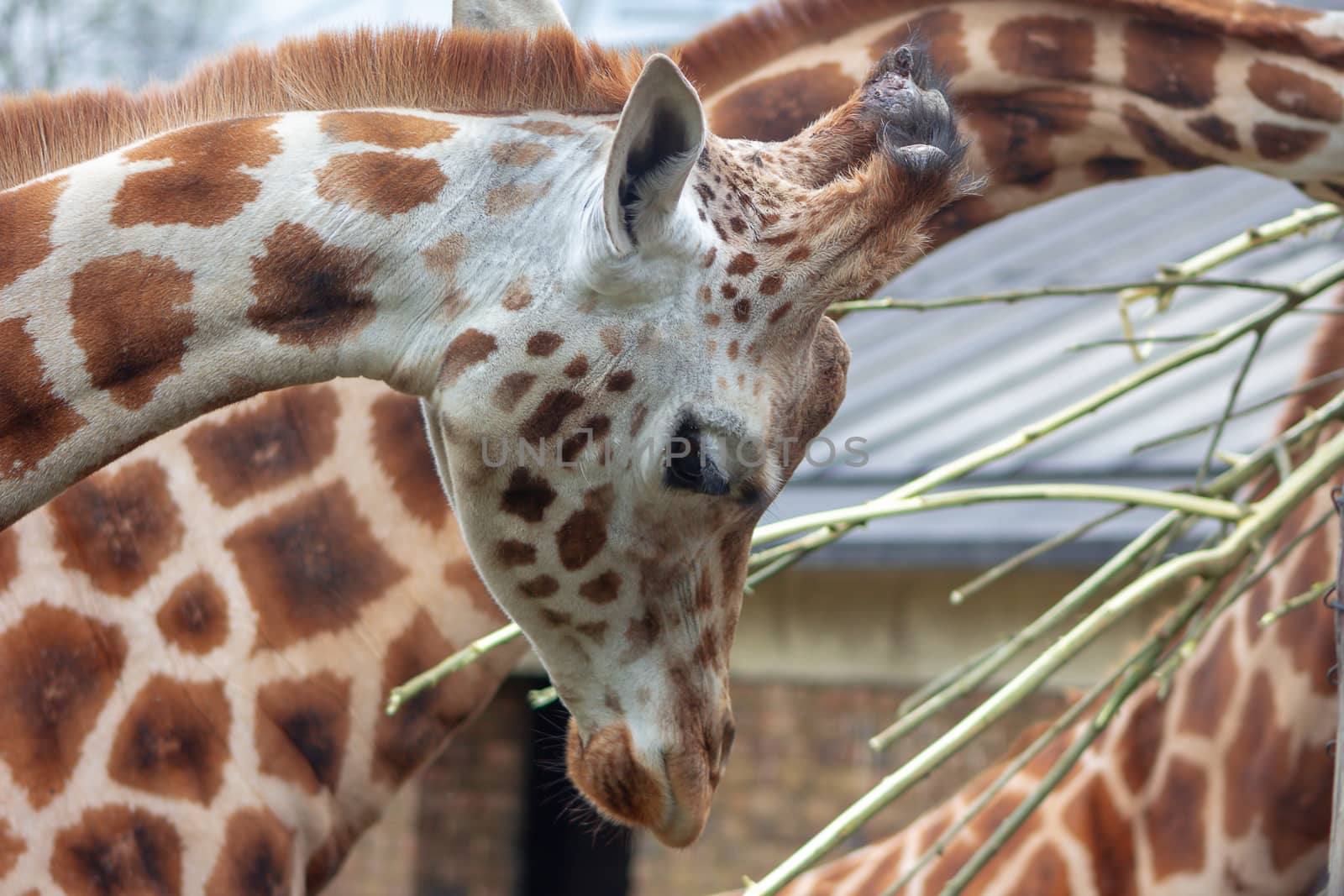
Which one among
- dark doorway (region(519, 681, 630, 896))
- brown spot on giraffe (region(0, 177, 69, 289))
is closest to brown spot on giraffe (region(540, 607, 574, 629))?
brown spot on giraffe (region(0, 177, 69, 289))

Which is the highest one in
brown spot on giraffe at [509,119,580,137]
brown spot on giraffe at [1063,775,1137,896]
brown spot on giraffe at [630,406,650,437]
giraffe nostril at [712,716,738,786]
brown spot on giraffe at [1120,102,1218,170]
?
brown spot on giraffe at [509,119,580,137]

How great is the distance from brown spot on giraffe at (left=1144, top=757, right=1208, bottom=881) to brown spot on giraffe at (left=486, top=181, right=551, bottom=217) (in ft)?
5.79

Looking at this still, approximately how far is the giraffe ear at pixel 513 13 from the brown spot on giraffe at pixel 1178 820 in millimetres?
1755

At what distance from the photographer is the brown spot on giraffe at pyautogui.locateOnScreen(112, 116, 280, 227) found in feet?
5.75

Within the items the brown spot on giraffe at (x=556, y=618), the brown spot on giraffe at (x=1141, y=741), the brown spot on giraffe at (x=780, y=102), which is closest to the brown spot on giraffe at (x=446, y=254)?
the brown spot on giraffe at (x=556, y=618)

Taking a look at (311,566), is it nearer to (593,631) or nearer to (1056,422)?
(593,631)

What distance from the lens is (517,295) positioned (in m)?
1.80

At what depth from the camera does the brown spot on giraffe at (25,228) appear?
5.68 ft

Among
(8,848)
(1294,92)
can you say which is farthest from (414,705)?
(1294,92)

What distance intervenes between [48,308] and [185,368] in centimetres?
16

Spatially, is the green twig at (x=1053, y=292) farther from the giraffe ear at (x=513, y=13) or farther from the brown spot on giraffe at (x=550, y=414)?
the brown spot on giraffe at (x=550, y=414)

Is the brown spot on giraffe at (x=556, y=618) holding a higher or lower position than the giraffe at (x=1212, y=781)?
higher

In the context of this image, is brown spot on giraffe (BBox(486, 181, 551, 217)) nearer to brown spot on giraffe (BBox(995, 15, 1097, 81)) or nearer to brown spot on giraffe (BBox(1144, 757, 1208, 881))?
brown spot on giraffe (BBox(995, 15, 1097, 81))

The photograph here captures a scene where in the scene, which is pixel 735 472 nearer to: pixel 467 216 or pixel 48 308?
pixel 467 216
